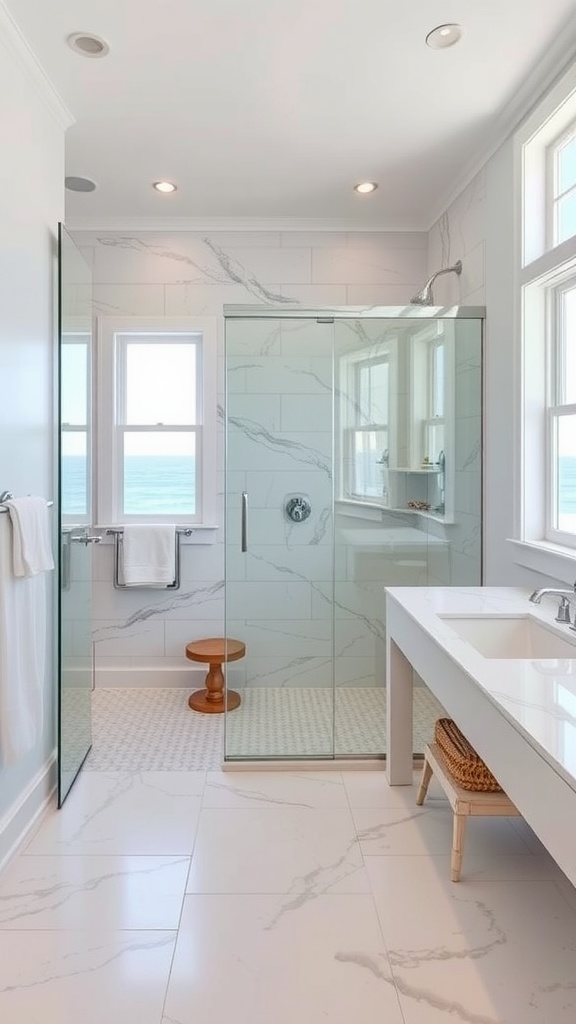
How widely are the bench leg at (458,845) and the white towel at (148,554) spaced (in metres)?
2.03

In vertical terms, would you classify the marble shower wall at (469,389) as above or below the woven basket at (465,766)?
above

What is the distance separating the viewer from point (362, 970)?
4.98 feet

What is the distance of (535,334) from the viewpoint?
7.75ft

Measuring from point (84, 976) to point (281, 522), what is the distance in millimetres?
1888

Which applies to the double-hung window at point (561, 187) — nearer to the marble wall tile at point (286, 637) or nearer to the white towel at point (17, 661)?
the marble wall tile at point (286, 637)

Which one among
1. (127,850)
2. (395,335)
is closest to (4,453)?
(127,850)

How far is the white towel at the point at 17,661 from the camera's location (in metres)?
1.77

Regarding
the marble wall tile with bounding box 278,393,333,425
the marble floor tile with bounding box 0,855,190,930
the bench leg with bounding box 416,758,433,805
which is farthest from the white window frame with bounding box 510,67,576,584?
the marble floor tile with bounding box 0,855,190,930

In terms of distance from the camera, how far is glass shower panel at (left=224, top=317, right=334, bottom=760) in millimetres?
2857

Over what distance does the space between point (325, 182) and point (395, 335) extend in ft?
2.72

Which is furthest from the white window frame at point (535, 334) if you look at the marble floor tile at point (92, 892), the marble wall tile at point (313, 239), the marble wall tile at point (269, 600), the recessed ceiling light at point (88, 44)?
the marble floor tile at point (92, 892)

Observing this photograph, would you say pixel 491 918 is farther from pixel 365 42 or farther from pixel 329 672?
pixel 365 42

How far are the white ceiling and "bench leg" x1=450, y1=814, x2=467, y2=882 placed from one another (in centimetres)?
246

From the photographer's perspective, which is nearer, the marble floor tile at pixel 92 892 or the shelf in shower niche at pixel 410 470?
the marble floor tile at pixel 92 892
